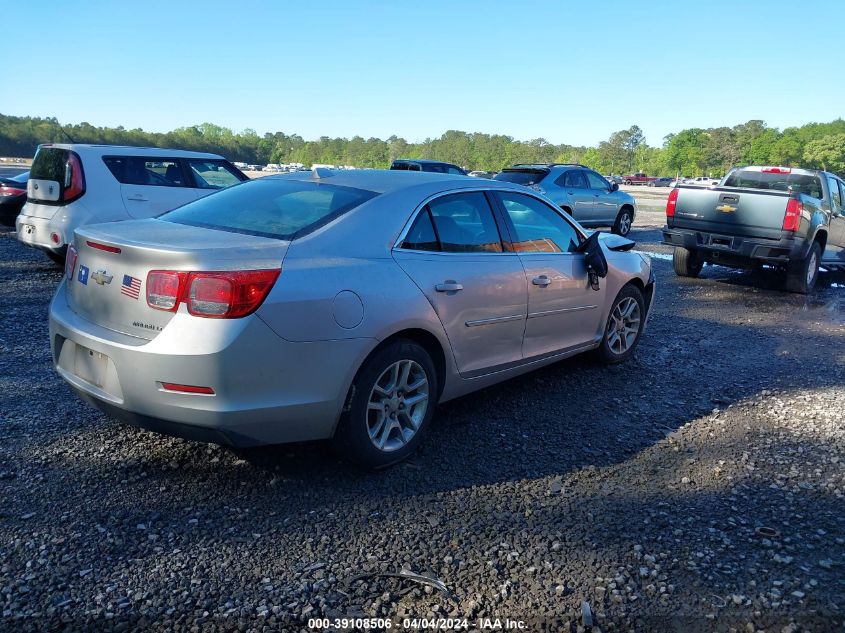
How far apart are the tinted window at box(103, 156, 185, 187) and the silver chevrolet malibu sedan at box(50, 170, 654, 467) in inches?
198

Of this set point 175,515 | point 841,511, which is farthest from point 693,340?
point 175,515

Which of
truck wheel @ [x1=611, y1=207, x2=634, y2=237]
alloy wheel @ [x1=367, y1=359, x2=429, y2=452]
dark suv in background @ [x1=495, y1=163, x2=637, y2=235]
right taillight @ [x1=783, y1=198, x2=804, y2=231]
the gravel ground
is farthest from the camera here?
truck wheel @ [x1=611, y1=207, x2=634, y2=237]

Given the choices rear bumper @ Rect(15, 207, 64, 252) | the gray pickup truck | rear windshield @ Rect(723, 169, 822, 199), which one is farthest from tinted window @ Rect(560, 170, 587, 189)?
rear bumper @ Rect(15, 207, 64, 252)

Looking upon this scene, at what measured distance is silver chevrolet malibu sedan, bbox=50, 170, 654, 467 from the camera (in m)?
3.05

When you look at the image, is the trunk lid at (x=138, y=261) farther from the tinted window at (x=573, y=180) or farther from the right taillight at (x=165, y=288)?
the tinted window at (x=573, y=180)

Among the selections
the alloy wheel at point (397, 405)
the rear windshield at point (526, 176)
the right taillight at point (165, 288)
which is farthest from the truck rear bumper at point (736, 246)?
the right taillight at point (165, 288)

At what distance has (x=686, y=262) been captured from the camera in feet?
36.7

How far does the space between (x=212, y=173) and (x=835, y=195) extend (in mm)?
9761

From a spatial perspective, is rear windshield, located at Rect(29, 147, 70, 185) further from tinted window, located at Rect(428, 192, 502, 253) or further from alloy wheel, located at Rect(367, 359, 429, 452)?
alloy wheel, located at Rect(367, 359, 429, 452)

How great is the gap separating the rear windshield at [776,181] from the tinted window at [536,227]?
719 centimetres

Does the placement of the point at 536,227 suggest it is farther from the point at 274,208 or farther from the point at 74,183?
the point at 74,183

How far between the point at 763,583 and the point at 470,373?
1.91 metres

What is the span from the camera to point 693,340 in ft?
22.9

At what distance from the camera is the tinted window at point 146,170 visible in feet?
28.4
